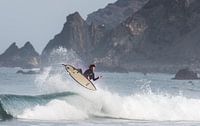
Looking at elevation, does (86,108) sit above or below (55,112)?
above

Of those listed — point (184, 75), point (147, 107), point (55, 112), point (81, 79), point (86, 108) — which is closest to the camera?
point (55, 112)

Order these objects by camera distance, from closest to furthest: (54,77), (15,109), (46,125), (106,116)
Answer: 1. (46,125)
2. (15,109)
3. (106,116)
4. (54,77)

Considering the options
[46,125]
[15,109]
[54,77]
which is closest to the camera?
[46,125]

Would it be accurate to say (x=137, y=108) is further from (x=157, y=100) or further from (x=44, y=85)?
(x=44, y=85)

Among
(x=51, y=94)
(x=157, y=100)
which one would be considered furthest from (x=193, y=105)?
(x=51, y=94)

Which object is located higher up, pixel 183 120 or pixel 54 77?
pixel 54 77

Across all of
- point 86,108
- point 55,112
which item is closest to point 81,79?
point 86,108

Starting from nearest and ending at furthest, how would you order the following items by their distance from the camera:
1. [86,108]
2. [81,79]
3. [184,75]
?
[86,108]
[81,79]
[184,75]

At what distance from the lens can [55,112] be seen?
93.6ft

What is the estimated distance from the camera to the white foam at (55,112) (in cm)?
2777

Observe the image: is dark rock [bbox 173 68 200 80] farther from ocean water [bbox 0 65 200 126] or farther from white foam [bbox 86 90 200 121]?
ocean water [bbox 0 65 200 126]

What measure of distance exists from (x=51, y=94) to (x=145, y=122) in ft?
18.3

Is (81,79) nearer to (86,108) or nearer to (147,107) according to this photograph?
(86,108)

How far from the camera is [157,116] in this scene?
102ft
